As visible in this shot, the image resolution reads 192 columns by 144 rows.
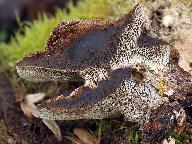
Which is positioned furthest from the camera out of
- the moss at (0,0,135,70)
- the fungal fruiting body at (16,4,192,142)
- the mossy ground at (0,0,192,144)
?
the moss at (0,0,135,70)

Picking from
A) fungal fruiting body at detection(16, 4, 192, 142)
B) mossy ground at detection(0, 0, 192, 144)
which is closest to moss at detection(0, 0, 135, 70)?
mossy ground at detection(0, 0, 192, 144)

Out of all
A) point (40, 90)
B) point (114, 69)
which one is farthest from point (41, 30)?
point (114, 69)

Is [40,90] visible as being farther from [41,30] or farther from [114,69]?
[114,69]

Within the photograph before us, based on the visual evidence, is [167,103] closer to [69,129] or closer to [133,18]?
[133,18]

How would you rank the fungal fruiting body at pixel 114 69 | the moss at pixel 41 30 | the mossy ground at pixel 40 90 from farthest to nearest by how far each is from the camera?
the moss at pixel 41 30
the mossy ground at pixel 40 90
the fungal fruiting body at pixel 114 69

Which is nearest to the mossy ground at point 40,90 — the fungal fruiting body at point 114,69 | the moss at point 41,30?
the moss at point 41,30

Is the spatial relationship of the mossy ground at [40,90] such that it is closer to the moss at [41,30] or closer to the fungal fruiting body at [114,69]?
the moss at [41,30]

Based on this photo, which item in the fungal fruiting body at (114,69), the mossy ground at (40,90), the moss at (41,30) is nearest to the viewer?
the fungal fruiting body at (114,69)

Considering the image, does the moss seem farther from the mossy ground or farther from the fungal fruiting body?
the fungal fruiting body
